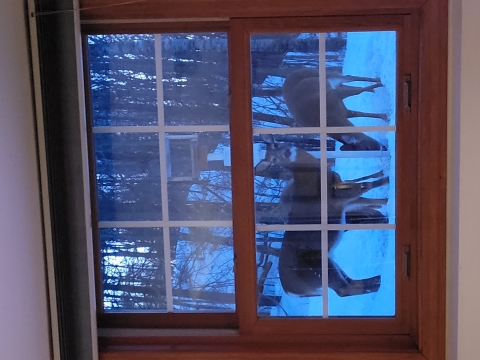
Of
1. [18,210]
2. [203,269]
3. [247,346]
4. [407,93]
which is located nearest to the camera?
[18,210]

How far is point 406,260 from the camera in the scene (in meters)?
1.76

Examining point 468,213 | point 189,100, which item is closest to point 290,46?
point 189,100

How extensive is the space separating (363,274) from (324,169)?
388 mm

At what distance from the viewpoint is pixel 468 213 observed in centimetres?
158

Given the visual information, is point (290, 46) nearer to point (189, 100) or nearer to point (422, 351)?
point (189, 100)

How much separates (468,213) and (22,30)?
1.40 m

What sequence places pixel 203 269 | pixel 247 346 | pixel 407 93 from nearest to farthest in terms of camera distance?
pixel 407 93 < pixel 247 346 < pixel 203 269

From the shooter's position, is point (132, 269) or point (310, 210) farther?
point (132, 269)

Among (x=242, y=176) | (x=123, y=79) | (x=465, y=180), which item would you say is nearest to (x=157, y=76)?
(x=123, y=79)

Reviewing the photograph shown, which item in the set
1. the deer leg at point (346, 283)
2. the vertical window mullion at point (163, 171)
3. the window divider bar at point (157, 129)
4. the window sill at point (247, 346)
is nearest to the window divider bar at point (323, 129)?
the window divider bar at point (157, 129)

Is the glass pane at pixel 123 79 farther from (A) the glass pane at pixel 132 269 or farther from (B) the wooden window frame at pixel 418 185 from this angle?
(A) the glass pane at pixel 132 269

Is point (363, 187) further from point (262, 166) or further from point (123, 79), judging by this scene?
point (123, 79)

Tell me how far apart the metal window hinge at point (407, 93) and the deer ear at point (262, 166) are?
1.54 ft

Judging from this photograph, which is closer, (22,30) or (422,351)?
(22,30)
